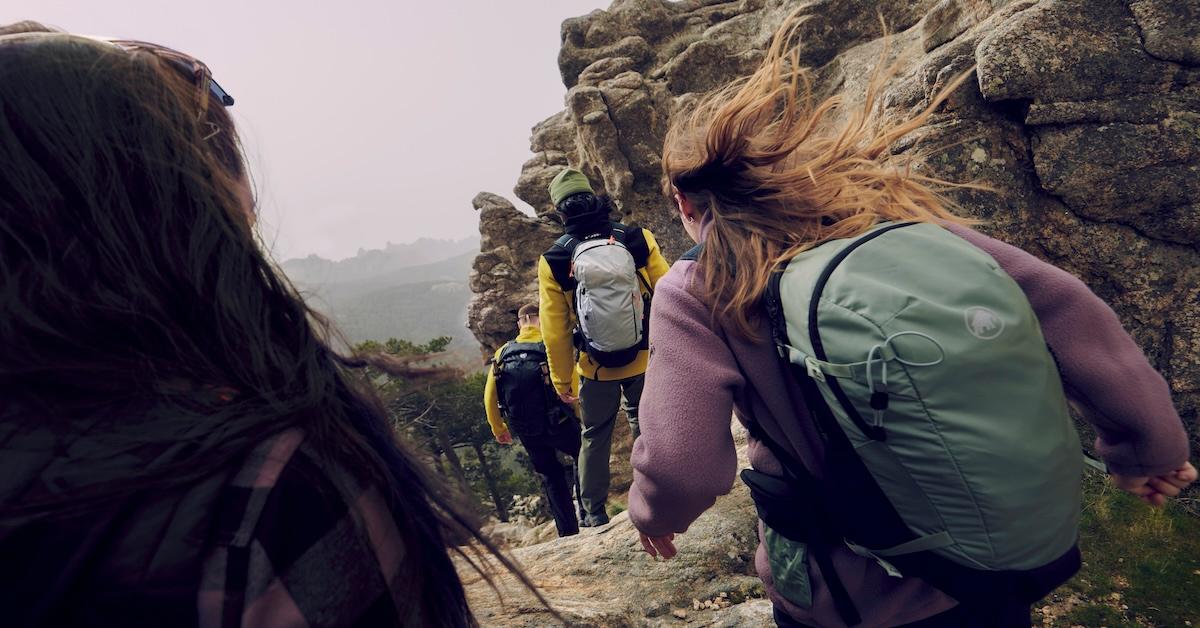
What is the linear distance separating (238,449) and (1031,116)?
7.74m

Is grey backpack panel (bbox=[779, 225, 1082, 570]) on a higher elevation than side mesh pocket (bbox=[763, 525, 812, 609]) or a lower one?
higher

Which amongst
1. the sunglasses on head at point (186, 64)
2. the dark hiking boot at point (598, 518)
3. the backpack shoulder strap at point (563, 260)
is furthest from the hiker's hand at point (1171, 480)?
the dark hiking boot at point (598, 518)

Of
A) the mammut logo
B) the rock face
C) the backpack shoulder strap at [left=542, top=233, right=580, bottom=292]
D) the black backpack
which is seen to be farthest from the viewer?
the black backpack

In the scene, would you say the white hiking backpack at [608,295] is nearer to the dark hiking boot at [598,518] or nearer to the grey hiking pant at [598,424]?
the grey hiking pant at [598,424]

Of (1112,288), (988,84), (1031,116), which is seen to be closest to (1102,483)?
(1112,288)

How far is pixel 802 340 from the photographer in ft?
5.24

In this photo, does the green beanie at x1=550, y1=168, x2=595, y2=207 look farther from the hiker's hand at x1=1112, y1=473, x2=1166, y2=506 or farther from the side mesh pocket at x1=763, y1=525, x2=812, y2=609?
the hiker's hand at x1=1112, y1=473, x2=1166, y2=506

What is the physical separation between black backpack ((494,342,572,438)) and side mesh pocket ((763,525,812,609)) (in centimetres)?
377

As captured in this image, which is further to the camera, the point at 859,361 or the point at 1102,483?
the point at 1102,483

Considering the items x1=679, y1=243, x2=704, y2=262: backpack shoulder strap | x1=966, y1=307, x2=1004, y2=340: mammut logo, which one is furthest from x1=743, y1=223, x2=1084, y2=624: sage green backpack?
x1=679, y1=243, x2=704, y2=262: backpack shoulder strap

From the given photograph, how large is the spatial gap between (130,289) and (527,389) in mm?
4675

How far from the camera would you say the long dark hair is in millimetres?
908

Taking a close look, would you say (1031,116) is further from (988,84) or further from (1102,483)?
(1102,483)

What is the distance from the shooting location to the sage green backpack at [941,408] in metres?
1.37
